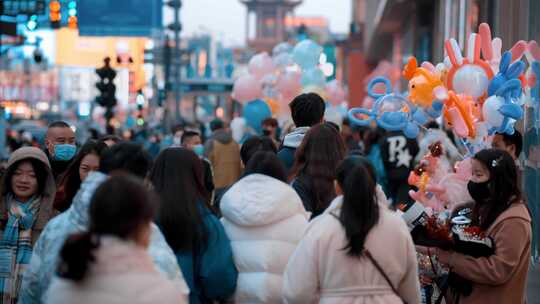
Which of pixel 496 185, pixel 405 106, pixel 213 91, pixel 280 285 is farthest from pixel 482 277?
pixel 213 91

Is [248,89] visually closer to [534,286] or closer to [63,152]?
[534,286]

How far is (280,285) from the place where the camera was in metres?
6.82

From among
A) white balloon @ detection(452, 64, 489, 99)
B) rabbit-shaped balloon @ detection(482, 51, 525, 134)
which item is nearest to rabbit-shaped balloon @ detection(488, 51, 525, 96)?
rabbit-shaped balloon @ detection(482, 51, 525, 134)

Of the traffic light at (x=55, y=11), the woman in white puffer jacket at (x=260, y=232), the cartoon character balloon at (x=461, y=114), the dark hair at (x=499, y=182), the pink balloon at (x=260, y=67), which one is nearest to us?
the woman in white puffer jacket at (x=260, y=232)

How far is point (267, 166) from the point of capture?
6.88 m

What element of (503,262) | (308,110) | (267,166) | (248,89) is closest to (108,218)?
(267,166)

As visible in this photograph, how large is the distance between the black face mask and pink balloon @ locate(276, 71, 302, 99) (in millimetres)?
12619

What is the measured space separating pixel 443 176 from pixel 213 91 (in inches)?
1266

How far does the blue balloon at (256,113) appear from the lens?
2014 cm

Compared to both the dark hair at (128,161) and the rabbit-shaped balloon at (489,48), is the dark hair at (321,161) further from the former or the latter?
the rabbit-shaped balloon at (489,48)

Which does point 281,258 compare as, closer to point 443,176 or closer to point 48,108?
point 443,176

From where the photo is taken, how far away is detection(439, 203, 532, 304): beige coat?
7207 millimetres

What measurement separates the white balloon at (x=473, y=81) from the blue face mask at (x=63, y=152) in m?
3.07

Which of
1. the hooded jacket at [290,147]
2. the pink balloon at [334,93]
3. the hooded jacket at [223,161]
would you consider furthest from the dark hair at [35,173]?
the pink balloon at [334,93]
